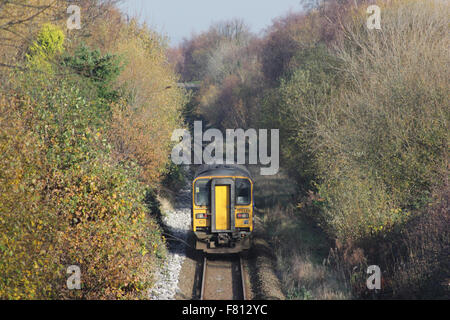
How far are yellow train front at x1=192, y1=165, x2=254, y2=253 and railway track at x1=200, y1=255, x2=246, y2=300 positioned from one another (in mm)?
507

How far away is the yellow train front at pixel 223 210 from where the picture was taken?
1426 cm

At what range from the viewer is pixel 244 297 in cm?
1158

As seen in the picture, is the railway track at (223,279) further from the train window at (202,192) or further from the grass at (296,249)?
the train window at (202,192)

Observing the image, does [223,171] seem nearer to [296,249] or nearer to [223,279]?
[223,279]

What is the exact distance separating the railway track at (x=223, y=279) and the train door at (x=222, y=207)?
1.25 m

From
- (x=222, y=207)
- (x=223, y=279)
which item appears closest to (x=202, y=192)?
(x=222, y=207)

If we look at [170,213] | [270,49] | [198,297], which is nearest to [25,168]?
[198,297]

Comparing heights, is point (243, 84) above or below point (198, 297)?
above

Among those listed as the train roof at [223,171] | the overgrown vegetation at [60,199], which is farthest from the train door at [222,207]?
the overgrown vegetation at [60,199]

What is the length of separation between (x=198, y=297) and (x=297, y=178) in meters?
Result: 12.2

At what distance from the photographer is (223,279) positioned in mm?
13250
